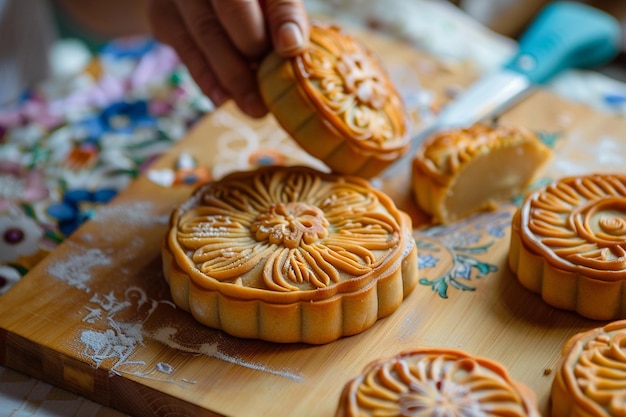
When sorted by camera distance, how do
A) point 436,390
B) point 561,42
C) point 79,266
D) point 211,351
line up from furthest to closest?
→ point 561,42, point 79,266, point 211,351, point 436,390

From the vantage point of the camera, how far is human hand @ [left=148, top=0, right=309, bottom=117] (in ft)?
6.76

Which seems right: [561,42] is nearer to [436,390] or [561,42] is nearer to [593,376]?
[593,376]

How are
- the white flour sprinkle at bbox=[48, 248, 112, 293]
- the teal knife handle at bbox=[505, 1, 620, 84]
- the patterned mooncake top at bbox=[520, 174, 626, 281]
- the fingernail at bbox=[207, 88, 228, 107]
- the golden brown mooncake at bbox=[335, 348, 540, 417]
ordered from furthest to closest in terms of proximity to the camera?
the teal knife handle at bbox=[505, 1, 620, 84]
the fingernail at bbox=[207, 88, 228, 107]
the white flour sprinkle at bbox=[48, 248, 112, 293]
the patterned mooncake top at bbox=[520, 174, 626, 281]
the golden brown mooncake at bbox=[335, 348, 540, 417]

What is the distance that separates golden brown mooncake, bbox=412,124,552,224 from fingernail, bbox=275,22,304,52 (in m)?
0.43

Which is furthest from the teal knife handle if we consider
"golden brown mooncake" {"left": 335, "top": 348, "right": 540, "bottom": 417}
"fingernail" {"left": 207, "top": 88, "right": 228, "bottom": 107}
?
"golden brown mooncake" {"left": 335, "top": 348, "right": 540, "bottom": 417}

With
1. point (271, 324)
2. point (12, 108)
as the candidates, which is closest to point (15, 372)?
point (271, 324)

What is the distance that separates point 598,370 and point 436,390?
0.99ft

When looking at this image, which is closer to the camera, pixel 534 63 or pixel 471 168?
pixel 471 168

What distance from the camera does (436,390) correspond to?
1.45 m

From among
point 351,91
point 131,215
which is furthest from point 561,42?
point 131,215

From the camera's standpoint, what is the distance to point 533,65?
2545mm

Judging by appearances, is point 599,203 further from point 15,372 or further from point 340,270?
point 15,372

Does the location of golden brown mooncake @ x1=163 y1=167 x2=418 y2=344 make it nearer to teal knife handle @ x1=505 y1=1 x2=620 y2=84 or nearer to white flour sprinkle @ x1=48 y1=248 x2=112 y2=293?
white flour sprinkle @ x1=48 y1=248 x2=112 y2=293

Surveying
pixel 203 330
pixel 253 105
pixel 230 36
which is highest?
pixel 230 36
